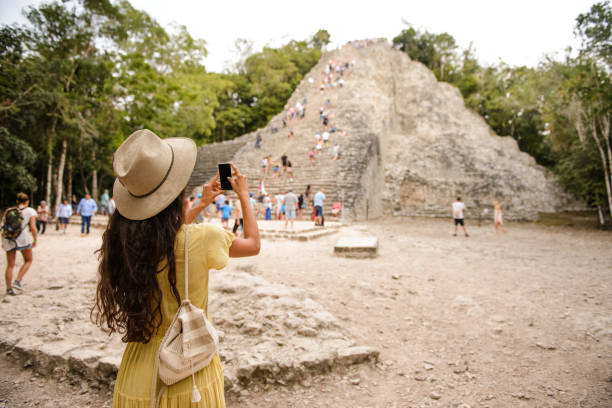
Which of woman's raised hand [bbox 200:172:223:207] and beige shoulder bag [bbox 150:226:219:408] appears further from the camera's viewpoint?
woman's raised hand [bbox 200:172:223:207]

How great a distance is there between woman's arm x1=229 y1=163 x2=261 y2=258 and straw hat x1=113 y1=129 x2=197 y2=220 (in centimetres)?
28

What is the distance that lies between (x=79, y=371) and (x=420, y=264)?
243 inches

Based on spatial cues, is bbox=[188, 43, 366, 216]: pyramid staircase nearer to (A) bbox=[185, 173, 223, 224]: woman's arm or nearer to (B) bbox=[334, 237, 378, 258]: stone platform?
(B) bbox=[334, 237, 378, 258]: stone platform

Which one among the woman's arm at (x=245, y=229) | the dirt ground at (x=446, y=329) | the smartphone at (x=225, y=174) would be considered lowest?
the dirt ground at (x=446, y=329)

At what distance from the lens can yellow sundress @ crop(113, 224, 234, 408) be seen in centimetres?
128

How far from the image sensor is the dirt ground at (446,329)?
9.04ft

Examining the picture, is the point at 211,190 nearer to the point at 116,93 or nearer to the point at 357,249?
the point at 357,249

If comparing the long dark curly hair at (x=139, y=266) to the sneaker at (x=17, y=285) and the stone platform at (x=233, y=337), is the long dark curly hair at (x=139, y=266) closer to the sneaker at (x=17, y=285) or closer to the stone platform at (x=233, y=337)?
Answer: the stone platform at (x=233, y=337)

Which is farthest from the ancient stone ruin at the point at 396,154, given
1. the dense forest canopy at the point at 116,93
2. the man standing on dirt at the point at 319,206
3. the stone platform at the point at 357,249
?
the stone platform at the point at 357,249

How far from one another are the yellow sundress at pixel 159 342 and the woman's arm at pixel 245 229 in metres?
0.10

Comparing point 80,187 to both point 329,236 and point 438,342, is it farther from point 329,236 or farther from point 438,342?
point 438,342

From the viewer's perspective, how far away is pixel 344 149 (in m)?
18.2

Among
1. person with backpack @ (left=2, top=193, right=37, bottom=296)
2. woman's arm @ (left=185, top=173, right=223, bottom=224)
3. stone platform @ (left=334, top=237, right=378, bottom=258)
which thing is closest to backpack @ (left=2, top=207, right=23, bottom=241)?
person with backpack @ (left=2, top=193, right=37, bottom=296)

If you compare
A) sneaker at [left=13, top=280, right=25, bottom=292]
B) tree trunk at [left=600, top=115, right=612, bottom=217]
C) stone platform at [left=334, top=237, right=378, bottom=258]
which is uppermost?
tree trunk at [left=600, top=115, right=612, bottom=217]
